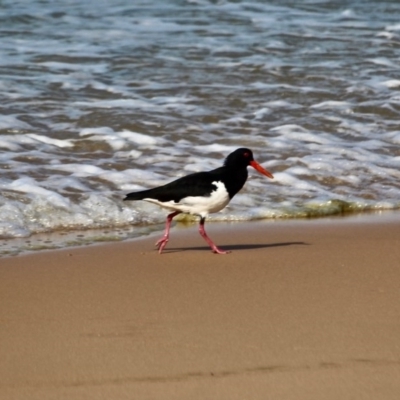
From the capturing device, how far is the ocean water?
712 cm

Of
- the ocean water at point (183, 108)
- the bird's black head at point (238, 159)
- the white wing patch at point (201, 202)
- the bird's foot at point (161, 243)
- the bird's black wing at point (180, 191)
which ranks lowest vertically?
the ocean water at point (183, 108)

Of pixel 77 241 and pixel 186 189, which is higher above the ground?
pixel 186 189

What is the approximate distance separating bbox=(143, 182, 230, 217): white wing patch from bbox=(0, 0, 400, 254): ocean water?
0.61 metres

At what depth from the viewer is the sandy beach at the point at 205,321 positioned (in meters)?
3.54

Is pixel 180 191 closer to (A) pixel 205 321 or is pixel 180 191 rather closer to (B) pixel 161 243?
(B) pixel 161 243

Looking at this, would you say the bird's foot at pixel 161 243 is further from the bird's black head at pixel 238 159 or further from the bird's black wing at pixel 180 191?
the bird's black head at pixel 238 159

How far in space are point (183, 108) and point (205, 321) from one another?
18.7 ft

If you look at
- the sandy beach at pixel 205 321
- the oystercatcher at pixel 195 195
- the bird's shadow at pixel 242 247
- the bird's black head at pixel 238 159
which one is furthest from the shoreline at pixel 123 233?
the bird's black head at pixel 238 159

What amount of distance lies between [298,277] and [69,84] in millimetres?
6132

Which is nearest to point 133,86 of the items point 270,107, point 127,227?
point 270,107

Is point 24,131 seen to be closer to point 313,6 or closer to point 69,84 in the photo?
point 69,84

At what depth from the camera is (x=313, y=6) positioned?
52.1 feet

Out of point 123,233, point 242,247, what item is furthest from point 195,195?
point 123,233

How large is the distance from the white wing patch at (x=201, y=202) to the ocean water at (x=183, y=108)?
61cm
